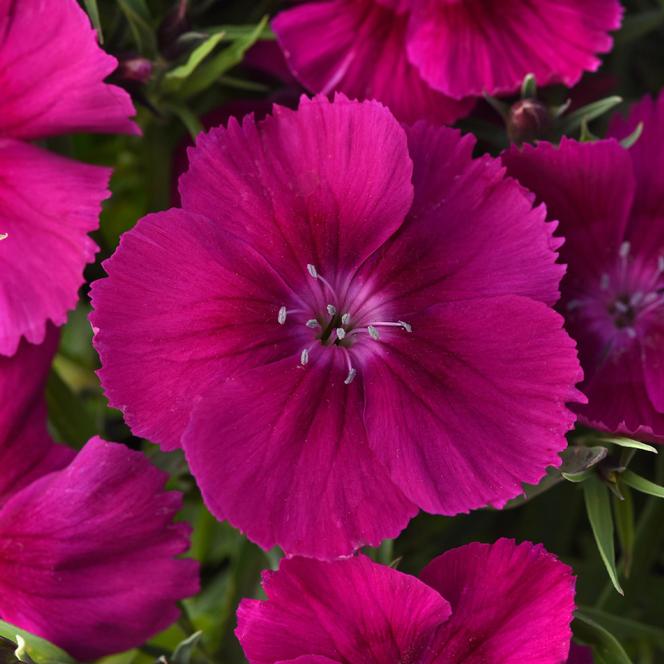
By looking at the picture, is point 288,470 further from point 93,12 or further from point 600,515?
point 93,12

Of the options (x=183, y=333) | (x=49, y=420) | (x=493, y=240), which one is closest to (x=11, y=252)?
(x=183, y=333)

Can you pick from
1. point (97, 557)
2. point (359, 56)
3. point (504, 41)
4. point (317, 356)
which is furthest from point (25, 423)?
point (504, 41)

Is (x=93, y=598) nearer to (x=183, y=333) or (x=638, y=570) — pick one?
(x=183, y=333)

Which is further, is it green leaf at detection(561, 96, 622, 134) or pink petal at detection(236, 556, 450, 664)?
green leaf at detection(561, 96, 622, 134)

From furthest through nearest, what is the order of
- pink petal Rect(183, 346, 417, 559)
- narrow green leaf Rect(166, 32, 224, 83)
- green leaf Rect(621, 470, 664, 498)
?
narrow green leaf Rect(166, 32, 224, 83) → green leaf Rect(621, 470, 664, 498) → pink petal Rect(183, 346, 417, 559)

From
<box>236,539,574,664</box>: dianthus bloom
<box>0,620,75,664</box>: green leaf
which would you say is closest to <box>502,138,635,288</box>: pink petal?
<box>236,539,574,664</box>: dianthus bloom

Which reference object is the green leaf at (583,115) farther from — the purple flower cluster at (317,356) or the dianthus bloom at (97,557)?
the dianthus bloom at (97,557)

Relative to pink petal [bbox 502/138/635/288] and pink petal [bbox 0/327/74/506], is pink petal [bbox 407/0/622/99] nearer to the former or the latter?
pink petal [bbox 502/138/635/288]
